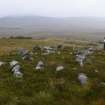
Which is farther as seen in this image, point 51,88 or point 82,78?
point 82,78

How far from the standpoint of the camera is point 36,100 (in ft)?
49.2

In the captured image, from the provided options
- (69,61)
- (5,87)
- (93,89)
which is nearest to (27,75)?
(5,87)

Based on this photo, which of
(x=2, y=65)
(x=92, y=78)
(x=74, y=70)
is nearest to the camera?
(x=92, y=78)

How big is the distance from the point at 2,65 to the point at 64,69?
451 cm

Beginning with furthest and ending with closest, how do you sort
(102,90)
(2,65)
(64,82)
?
(2,65)
(64,82)
(102,90)

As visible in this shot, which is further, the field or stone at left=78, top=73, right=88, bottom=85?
stone at left=78, top=73, right=88, bottom=85

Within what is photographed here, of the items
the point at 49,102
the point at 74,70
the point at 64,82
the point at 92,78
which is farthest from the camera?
the point at 74,70

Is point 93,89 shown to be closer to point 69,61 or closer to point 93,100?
point 93,100

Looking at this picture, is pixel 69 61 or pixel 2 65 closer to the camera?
pixel 2 65

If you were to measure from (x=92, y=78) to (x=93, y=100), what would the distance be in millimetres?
4394

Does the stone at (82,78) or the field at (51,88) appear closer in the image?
the field at (51,88)

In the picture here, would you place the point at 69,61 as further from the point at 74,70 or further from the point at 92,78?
the point at 92,78

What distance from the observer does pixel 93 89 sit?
16719mm

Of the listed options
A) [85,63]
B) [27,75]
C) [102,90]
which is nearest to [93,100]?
[102,90]
